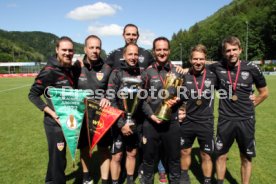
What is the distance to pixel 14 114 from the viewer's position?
37.3 ft

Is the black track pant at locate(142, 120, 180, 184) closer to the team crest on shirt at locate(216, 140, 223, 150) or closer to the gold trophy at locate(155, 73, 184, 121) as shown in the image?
the gold trophy at locate(155, 73, 184, 121)

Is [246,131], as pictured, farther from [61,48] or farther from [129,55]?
[61,48]

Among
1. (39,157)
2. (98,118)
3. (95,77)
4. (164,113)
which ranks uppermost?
(95,77)

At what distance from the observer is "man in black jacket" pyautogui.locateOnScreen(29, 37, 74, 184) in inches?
153

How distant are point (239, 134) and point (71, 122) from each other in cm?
243

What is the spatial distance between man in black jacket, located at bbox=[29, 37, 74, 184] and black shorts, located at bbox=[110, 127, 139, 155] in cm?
73

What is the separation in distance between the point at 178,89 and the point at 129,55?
0.86m

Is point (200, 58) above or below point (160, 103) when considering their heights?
above

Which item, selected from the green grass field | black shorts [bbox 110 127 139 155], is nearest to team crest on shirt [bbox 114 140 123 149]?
black shorts [bbox 110 127 139 155]

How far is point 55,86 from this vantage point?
3.93m

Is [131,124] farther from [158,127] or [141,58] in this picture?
[141,58]

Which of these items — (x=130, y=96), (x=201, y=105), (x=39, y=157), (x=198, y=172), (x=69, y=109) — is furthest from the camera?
(x=39, y=157)

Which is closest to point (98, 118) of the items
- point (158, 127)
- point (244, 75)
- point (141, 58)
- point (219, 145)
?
point (158, 127)

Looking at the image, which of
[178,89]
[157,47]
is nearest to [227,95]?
[178,89]
